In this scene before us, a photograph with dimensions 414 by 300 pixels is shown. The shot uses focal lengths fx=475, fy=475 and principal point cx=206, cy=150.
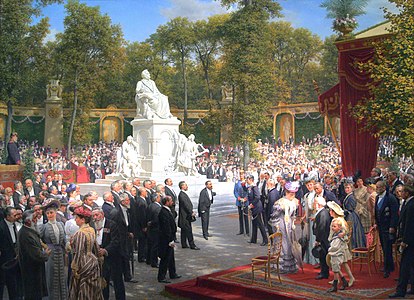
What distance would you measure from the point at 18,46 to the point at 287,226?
24732mm

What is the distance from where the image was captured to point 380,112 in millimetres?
9680

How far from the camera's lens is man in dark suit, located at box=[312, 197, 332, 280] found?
7406 mm

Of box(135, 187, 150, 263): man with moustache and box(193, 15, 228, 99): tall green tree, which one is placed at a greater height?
box(193, 15, 228, 99): tall green tree

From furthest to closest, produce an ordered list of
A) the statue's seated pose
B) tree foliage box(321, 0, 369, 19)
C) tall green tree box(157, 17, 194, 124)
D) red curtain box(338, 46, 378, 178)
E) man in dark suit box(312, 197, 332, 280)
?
1. tall green tree box(157, 17, 194, 124)
2. the statue's seated pose
3. tree foliage box(321, 0, 369, 19)
4. red curtain box(338, 46, 378, 178)
5. man in dark suit box(312, 197, 332, 280)

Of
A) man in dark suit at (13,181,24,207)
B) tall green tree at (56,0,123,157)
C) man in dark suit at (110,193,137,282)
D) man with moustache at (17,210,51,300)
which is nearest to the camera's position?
man with moustache at (17,210,51,300)

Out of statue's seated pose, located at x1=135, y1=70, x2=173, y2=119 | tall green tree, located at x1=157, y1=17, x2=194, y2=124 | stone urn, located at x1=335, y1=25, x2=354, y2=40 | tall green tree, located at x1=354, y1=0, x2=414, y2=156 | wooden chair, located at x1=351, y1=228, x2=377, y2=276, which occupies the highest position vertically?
tall green tree, located at x1=157, y1=17, x2=194, y2=124

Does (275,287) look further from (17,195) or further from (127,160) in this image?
(127,160)

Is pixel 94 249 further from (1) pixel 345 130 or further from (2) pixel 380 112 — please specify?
→ (1) pixel 345 130

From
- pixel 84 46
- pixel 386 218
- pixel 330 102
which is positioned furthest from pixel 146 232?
pixel 84 46

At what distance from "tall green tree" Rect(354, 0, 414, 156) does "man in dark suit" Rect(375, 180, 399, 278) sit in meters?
A: 1.90

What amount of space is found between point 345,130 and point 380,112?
3489 millimetres

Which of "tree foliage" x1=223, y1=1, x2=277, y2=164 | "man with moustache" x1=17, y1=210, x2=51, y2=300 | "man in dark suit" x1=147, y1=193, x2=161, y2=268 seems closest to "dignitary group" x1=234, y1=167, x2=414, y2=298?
"man in dark suit" x1=147, y1=193, x2=161, y2=268

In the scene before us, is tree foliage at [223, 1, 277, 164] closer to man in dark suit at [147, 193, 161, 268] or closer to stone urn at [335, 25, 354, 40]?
stone urn at [335, 25, 354, 40]

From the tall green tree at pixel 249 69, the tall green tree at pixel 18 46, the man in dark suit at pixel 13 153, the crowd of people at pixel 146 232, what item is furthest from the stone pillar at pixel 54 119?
the crowd of people at pixel 146 232
